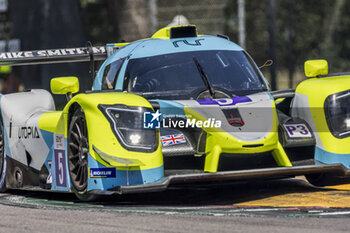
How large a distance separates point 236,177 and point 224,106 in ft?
2.26

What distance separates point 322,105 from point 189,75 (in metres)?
1.32

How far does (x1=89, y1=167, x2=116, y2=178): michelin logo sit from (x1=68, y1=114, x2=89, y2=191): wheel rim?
167mm

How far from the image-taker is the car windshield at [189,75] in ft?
26.5

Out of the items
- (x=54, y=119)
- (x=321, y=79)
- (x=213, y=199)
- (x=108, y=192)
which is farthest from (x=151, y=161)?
(x=321, y=79)

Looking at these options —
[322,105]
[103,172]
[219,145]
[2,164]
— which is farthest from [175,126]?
[2,164]

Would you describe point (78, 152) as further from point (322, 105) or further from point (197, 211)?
point (322, 105)

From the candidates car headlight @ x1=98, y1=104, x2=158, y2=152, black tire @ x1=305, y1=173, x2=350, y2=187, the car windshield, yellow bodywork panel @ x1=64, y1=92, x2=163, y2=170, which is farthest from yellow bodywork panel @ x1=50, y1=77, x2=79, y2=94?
black tire @ x1=305, y1=173, x2=350, y2=187

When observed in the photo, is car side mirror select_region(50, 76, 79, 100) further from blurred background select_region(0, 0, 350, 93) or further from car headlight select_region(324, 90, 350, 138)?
car headlight select_region(324, 90, 350, 138)

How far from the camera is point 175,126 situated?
7426 millimetres

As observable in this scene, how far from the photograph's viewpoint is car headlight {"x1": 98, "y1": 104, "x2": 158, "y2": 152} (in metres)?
7.03

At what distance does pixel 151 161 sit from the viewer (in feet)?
23.0

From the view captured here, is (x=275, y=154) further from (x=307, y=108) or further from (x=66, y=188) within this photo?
(x=66, y=188)

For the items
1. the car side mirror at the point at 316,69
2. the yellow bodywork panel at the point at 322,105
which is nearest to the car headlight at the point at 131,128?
the yellow bodywork panel at the point at 322,105

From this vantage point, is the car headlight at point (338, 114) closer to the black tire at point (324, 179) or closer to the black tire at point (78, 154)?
the black tire at point (324, 179)
